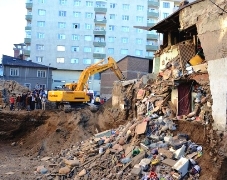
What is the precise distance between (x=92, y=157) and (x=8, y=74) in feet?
86.5

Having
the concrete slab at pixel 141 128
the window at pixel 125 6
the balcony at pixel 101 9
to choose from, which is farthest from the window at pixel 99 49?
the concrete slab at pixel 141 128

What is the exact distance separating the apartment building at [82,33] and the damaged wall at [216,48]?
32935mm

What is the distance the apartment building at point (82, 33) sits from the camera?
42.4 metres

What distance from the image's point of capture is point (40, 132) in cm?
1727

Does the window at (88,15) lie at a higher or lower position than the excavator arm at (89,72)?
higher

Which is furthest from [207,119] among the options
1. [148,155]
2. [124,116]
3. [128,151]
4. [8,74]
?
[8,74]

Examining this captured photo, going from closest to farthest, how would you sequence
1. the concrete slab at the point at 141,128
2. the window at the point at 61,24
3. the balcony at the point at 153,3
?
the concrete slab at the point at 141,128
the window at the point at 61,24
the balcony at the point at 153,3

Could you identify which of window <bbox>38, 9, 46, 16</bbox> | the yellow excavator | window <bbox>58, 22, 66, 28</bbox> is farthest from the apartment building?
the yellow excavator

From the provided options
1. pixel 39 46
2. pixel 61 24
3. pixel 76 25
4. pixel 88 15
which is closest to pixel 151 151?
pixel 39 46

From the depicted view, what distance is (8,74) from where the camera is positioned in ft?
111

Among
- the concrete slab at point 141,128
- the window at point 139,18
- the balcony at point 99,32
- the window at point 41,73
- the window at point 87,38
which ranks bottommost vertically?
the concrete slab at point 141,128

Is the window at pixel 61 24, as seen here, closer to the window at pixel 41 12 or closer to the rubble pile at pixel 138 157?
the window at pixel 41 12

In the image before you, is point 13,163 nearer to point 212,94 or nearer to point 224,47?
point 212,94

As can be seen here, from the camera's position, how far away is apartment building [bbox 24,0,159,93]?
42.4 meters
